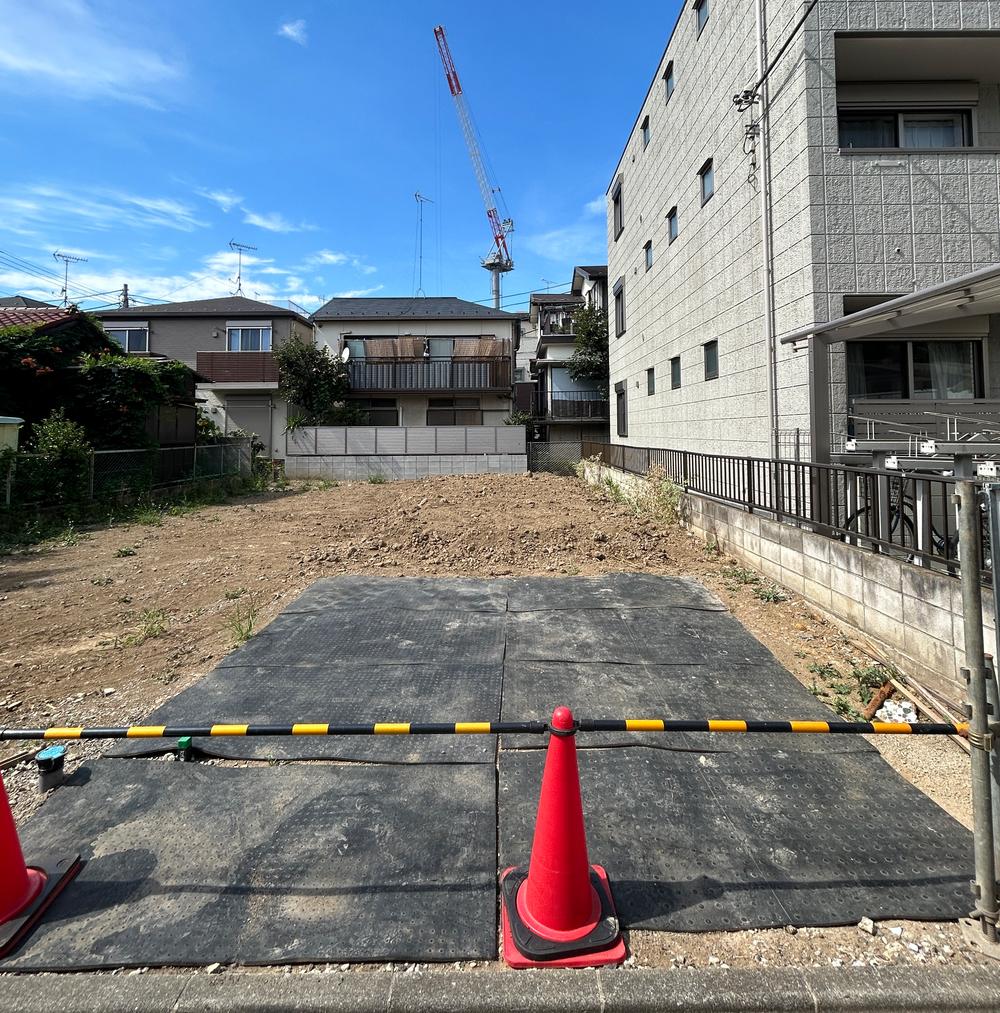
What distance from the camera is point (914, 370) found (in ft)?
22.0

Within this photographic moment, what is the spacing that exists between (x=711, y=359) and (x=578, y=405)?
13.4 m

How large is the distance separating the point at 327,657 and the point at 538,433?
2054 centimetres

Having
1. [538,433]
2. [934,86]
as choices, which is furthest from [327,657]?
[538,433]

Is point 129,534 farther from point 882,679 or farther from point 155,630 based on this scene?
point 882,679

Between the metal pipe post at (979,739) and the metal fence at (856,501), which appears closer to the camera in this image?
the metal pipe post at (979,739)

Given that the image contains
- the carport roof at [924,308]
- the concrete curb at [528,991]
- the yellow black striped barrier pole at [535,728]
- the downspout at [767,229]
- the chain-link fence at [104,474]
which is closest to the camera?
the concrete curb at [528,991]

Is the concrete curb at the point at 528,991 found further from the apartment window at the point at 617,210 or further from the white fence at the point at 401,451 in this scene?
the white fence at the point at 401,451

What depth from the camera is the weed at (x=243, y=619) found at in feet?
15.1

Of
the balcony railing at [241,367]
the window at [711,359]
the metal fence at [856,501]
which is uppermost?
the balcony railing at [241,367]

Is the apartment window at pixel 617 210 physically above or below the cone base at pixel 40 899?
above

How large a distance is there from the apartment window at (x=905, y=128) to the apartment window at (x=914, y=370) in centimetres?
283

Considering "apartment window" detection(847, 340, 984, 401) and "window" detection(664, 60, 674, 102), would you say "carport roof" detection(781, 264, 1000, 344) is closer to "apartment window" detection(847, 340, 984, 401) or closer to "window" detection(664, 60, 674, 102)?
"apartment window" detection(847, 340, 984, 401)

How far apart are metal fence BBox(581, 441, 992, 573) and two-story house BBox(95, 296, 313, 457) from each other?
1890 centimetres

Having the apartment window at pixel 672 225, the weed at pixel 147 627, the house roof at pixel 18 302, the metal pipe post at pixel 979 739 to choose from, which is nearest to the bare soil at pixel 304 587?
the weed at pixel 147 627
